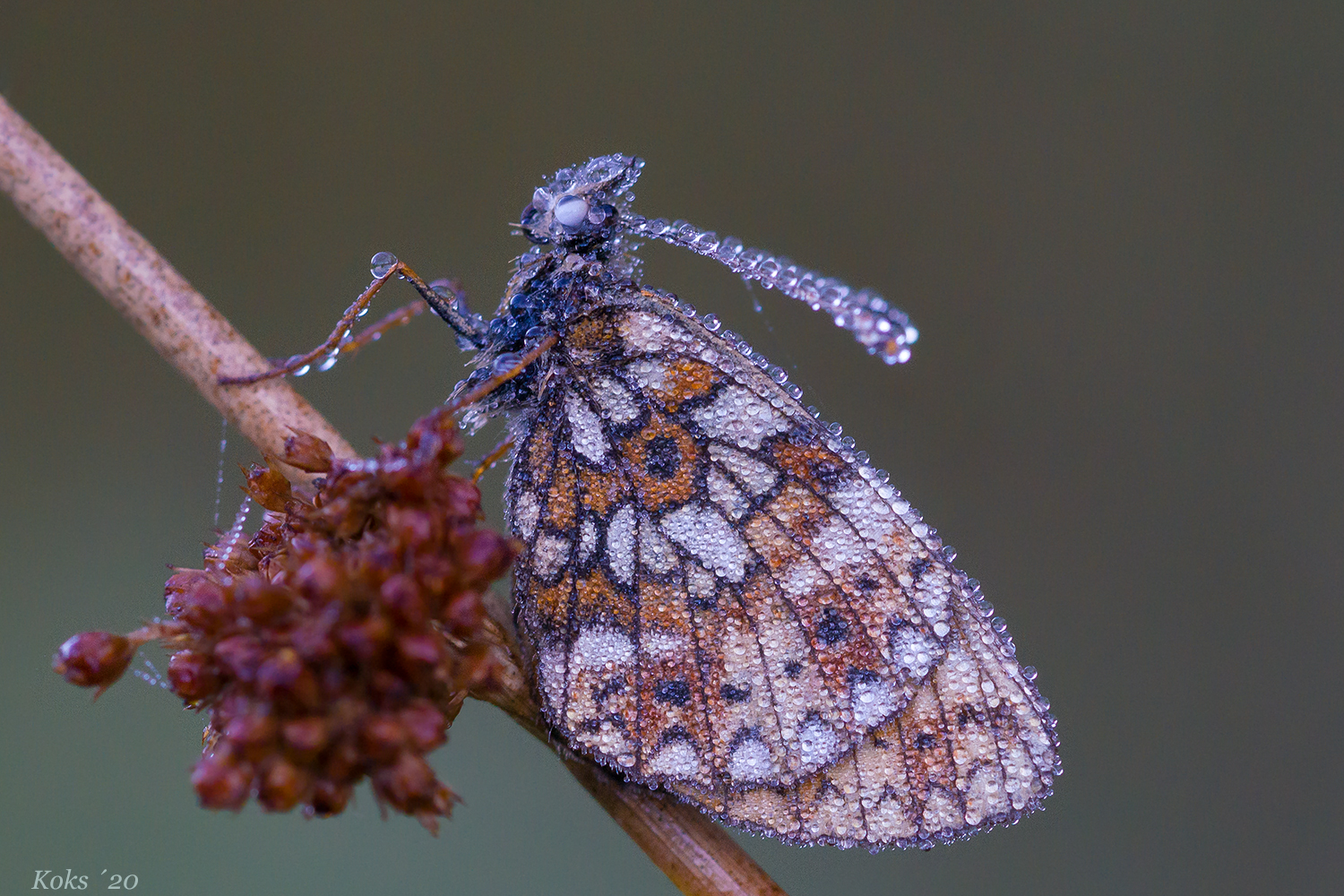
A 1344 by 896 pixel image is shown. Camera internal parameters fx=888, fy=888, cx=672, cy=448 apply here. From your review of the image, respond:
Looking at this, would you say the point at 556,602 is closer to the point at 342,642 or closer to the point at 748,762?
the point at 748,762

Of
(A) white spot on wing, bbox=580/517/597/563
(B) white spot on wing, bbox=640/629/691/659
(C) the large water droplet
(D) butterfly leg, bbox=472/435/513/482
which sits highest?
(C) the large water droplet

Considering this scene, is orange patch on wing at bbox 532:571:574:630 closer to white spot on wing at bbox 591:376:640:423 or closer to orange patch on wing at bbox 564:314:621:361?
white spot on wing at bbox 591:376:640:423

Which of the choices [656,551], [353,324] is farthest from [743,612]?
[353,324]

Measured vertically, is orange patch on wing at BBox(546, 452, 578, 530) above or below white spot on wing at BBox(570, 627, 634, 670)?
above

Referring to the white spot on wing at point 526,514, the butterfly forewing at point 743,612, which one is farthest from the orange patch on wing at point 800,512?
the white spot on wing at point 526,514

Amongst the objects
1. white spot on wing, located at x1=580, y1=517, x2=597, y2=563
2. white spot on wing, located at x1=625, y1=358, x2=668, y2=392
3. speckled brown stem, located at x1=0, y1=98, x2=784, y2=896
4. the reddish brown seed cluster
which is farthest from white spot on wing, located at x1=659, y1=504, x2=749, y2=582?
the reddish brown seed cluster

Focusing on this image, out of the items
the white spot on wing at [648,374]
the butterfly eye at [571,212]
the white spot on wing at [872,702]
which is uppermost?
the butterfly eye at [571,212]

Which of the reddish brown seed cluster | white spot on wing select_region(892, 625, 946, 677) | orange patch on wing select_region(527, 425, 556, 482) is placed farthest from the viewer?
orange patch on wing select_region(527, 425, 556, 482)

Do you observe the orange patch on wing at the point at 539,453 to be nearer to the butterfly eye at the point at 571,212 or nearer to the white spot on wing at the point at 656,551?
the white spot on wing at the point at 656,551
